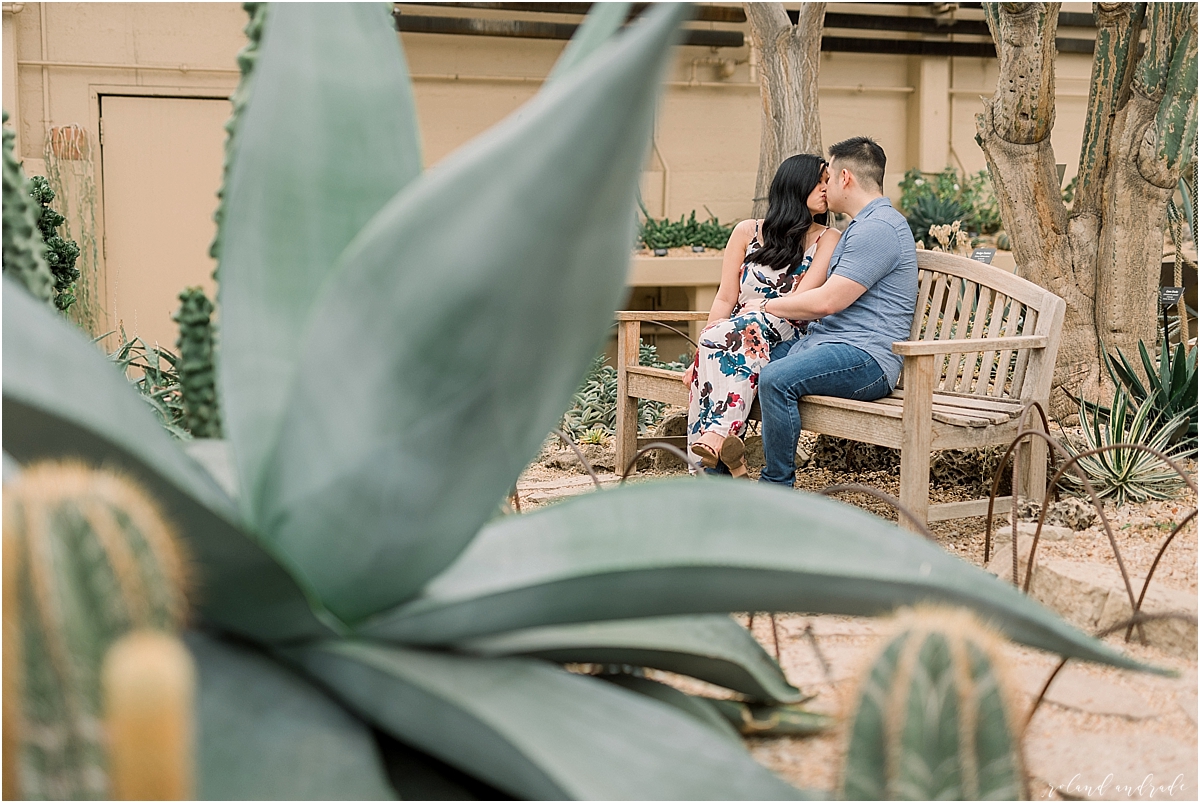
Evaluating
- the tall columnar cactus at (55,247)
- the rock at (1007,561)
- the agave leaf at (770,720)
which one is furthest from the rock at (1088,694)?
the tall columnar cactus at (55,247)

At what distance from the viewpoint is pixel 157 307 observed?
9.14m

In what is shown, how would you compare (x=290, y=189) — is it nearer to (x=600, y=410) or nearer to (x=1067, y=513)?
(x=1067, y=513)

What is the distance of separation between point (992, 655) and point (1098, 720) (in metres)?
1.08

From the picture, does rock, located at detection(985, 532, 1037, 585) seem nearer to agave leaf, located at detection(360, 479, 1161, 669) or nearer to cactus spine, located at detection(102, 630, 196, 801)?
agave leaf, located at detection(360, 479, 1161, 669)

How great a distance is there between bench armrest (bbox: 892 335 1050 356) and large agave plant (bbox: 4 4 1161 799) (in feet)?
6.93

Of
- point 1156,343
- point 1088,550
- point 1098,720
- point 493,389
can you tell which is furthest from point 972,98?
point 493,389

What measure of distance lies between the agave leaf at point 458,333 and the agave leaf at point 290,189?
0.19m

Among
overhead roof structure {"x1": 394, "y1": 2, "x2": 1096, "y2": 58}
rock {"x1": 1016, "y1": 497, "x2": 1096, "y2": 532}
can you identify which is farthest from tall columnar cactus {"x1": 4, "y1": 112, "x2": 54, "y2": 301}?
overhead roof structure {"x1": 394, "y1": 2, "x2": 1096, "y2": 58}

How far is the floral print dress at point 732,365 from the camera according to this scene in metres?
3.75

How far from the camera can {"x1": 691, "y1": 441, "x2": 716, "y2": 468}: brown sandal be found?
3676 mm

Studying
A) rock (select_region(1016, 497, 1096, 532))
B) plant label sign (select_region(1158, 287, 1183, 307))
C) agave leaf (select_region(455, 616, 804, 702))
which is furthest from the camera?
plant label sign (select_region(1158, 287, 1183, 307))

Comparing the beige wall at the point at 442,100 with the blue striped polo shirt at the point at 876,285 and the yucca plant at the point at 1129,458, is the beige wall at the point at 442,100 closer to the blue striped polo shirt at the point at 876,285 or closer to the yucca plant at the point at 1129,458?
the blue striped polo shirt at the point at 876,285

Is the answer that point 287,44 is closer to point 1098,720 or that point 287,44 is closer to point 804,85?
point 1098,720

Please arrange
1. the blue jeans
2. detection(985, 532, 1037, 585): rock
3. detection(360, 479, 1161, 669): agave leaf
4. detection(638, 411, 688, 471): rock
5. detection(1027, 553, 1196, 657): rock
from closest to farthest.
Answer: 1. detection(360, 479, 1161, 669): agave leaf
2. detection(1027, 553, 1196, 657): rock
3. detection(985, 532, 1037, 585): rock
4. the blue jeans
5. detection(638, 411, 688, 471): rock
